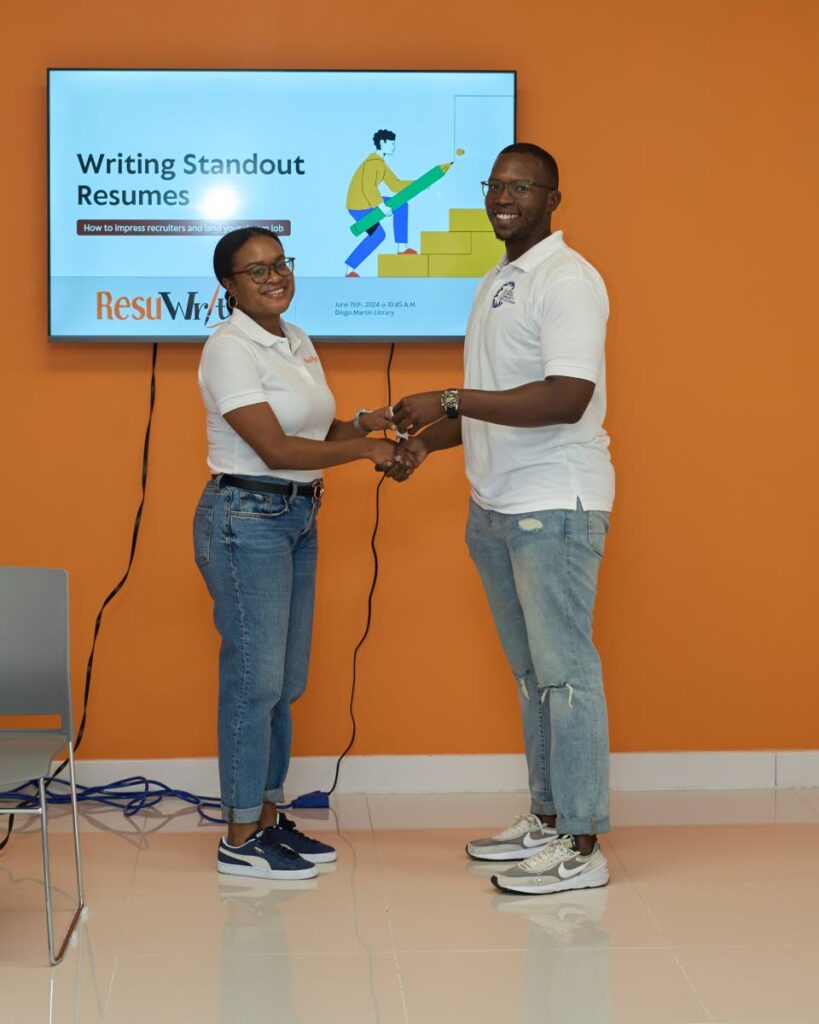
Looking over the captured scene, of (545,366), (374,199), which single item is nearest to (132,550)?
(374,199)

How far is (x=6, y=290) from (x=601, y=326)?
70.6 inches

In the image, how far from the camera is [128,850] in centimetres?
346

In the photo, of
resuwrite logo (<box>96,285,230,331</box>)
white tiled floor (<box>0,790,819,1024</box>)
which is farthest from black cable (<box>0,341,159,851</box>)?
white tiled floor (<box>0,790,819,1024</box>)

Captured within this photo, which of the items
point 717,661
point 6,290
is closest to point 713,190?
point 717,661

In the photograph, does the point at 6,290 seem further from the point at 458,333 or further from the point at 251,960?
the point at 251,960

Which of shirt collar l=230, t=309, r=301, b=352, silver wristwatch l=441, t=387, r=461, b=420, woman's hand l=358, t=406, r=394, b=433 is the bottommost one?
woman's hand l=358, t=406, r=394, b=433

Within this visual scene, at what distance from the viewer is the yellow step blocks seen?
12.6ft

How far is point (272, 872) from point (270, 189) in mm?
1879

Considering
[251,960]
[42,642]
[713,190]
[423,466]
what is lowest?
[251,960]

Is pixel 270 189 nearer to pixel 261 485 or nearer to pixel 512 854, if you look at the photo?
pixel 261 485

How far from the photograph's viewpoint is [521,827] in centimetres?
343

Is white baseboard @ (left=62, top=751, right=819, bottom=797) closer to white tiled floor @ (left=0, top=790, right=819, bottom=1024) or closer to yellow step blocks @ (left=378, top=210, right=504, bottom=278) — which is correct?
white tiled floor @ (left=0, top=790, right=819, bottom=1024)

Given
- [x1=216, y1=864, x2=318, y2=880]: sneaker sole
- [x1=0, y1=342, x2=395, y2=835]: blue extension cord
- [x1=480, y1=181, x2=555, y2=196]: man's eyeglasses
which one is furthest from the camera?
[x1=0, y1=342, x2=395, y2=835]: blue extension cord

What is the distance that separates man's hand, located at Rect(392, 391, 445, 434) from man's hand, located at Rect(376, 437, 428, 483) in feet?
0.35
